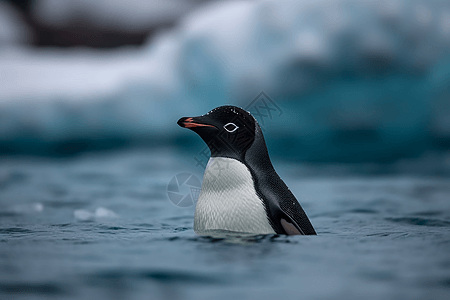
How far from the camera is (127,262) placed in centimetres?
200

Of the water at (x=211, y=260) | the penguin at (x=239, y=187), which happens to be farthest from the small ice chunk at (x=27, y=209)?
the penguin at (x=239, y=187)

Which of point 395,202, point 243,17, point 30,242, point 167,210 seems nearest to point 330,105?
point 243,17

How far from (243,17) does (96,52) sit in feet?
23.9

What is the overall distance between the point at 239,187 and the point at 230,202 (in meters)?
0.12

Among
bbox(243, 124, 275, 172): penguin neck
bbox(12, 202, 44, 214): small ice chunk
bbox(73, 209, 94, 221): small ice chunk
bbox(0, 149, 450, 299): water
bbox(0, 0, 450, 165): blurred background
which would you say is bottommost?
bbox(0, 149, 450, 299): water

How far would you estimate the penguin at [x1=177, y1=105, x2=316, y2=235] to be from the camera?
265cm

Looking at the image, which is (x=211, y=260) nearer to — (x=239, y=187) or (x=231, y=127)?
(x=239, y=187)

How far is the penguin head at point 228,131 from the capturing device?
9.46 feet

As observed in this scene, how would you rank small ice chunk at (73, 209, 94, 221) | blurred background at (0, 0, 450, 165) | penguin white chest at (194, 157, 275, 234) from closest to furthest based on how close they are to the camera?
penguin white chest at (194, 157, 275, 234) < small ice chunk at (73, 209, 94, 221) < blurred background at (0, 0, 450, 165)

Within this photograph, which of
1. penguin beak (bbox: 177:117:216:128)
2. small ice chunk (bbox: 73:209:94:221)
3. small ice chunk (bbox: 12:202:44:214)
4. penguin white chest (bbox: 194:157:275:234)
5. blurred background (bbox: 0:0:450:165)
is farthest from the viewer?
blurred background (bbox: 0:0:450:165)

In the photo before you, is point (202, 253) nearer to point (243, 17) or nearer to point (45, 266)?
point (45, 266)

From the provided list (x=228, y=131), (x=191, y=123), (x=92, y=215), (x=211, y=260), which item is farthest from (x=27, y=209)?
(x=211, y=260)

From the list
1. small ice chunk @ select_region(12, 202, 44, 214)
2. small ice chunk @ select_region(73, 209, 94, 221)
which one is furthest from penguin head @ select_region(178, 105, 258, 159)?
small ice chunk @ select_region(12, 202, 44, 214)

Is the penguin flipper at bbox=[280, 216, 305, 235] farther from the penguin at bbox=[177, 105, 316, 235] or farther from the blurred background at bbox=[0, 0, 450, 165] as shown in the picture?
the blurred background at bbox=[0, 0, 450, 165]
